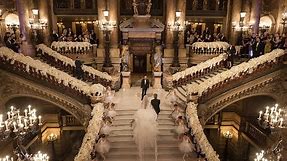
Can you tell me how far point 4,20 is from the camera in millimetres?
23078

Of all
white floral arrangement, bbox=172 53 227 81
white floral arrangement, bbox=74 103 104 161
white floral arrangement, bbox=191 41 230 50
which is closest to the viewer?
white floral arrangement, bbox=74 103 104 161

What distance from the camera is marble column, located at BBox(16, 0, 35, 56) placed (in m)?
21.2

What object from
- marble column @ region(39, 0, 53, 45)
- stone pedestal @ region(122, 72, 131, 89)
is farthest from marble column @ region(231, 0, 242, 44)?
marble column @ region(39, 0, 53, 45)

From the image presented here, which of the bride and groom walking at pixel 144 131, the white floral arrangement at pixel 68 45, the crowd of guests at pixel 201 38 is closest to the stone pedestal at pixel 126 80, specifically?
the white floral arrangement at pixel 68 45

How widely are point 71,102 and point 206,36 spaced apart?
11583mm

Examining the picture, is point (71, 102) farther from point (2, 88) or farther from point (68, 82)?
point (2, 88)

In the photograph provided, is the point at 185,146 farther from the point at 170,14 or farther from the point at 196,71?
the point at 170,14

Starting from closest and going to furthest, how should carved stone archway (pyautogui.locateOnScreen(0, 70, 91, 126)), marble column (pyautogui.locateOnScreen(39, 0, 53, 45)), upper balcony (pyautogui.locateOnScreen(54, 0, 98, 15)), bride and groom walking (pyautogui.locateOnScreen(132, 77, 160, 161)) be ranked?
1. bride and groom walking (pyautogui.locateOnScreen(132, 77, 160, 161))
2. carved stone archway (pyautogui.locateOnScreen(0, 70, 91, 126))
3. marble column (pyautogui.locateOnScreen(39, 0, 53, 45))
4. upper balcony (pyautogui.locateOnScreen(54, 0, 98, 15))

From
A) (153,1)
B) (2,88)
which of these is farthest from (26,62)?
(153,1)

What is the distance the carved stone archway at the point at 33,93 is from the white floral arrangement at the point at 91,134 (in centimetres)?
157

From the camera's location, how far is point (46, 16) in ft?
74.6

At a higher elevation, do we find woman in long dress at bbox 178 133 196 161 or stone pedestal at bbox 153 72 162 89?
stone pedestal at bbox 153 72 162 89

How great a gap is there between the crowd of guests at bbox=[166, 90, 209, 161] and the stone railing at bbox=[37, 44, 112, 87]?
16.2 ft

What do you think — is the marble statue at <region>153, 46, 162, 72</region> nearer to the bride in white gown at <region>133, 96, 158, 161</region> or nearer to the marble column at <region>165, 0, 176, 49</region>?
the marble column at <region>165, 0, 176, 49</region>
